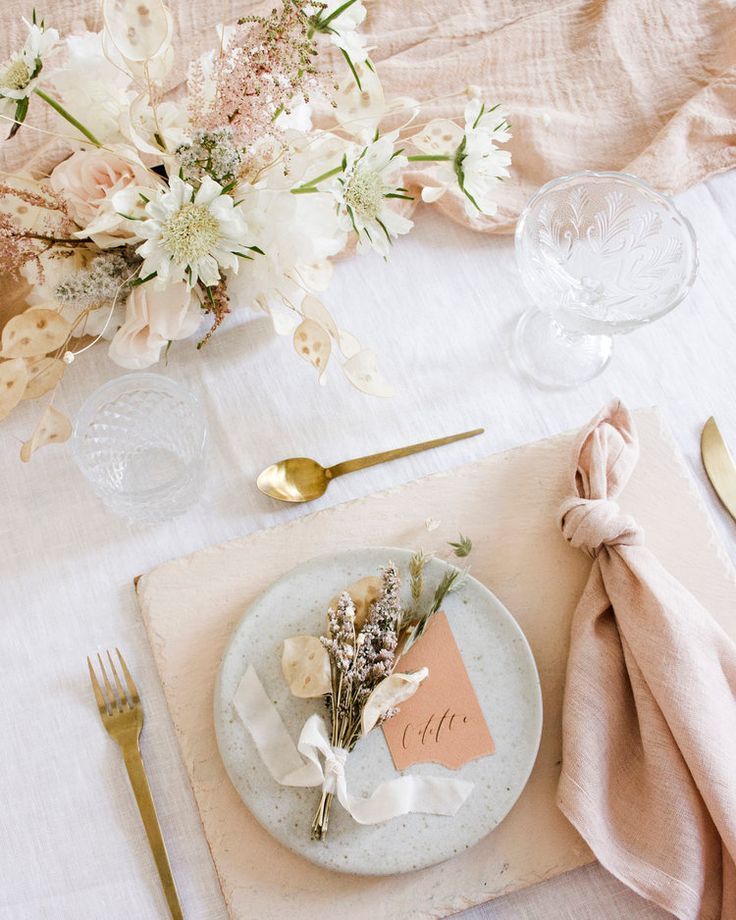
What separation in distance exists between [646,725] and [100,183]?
71cm

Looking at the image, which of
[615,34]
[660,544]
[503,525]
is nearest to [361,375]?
[503,525]

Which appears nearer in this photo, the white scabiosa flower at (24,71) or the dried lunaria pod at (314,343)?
the white scabiosa flower at (24,71)

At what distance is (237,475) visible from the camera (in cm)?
91

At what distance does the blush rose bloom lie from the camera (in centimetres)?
73

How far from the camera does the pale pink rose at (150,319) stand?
0.78 metres

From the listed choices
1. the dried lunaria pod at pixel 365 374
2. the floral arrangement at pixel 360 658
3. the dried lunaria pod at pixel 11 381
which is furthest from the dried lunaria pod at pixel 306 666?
the dried lunaria pod at pixel 11 381

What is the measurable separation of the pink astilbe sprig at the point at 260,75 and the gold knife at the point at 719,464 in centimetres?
56

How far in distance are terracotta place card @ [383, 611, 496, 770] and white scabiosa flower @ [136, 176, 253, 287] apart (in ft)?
1.31

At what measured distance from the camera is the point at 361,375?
2.69 ft

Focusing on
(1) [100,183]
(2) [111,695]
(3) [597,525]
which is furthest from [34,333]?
(3) [597,525]

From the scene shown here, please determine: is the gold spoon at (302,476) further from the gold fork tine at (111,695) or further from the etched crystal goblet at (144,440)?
the gold fork tine at (111,695)

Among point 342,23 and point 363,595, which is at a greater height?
point 342,23

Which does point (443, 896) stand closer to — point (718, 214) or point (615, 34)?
point (718, 214)

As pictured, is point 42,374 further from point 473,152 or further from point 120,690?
point 473,152
